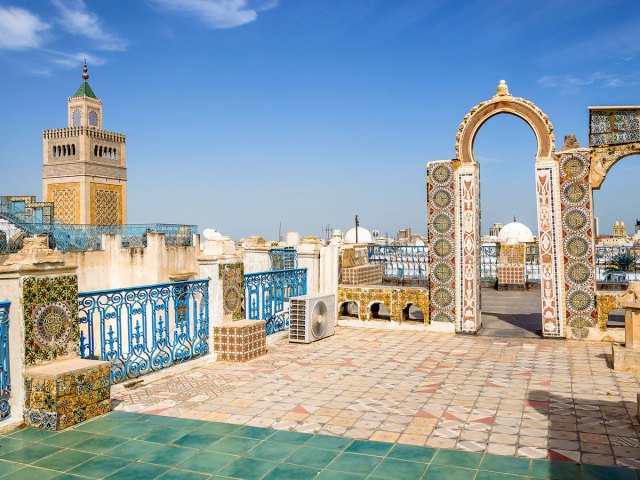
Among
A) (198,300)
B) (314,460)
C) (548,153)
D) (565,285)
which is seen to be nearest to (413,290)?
(565,285)

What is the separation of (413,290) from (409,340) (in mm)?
1224

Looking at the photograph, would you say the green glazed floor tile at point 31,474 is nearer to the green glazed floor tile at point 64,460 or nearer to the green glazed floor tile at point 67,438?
the green glazed floor tile at point 64,460

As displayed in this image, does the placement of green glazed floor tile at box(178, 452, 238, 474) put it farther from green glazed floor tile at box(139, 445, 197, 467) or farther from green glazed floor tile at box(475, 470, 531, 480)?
green glazed floor tile at box(475, 470, 531, 480)

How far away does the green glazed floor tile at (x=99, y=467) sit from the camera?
403cm

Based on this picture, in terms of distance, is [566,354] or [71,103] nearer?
[566,354]

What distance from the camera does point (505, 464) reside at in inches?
162

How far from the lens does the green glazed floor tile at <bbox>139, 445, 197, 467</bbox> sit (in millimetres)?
4242

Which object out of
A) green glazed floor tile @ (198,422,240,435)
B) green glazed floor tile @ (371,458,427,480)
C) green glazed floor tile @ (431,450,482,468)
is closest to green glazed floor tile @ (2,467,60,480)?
green glazed floor tile @ (198,422,240,435)

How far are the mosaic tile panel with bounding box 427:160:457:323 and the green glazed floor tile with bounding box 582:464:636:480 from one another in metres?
6.13

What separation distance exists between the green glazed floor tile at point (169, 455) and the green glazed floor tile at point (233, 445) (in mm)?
190

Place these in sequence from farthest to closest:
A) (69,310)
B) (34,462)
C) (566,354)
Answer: (566,354) < (69,310) < (34,462)

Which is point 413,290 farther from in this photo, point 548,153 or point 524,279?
point 524,279

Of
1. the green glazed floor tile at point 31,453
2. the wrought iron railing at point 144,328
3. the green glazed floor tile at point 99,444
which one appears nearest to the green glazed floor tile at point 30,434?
the green glazed floor tile at point 31,453

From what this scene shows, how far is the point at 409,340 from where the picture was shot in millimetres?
9547
